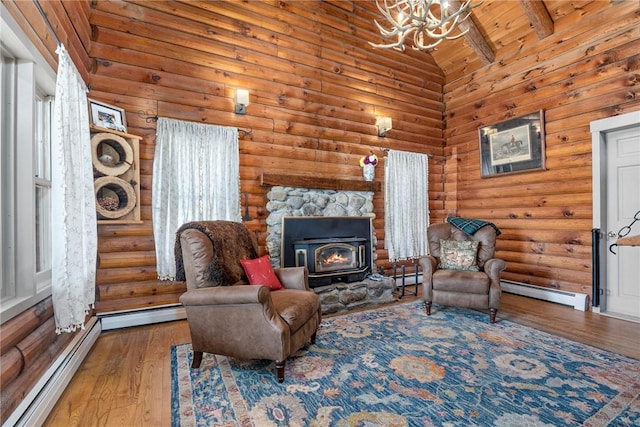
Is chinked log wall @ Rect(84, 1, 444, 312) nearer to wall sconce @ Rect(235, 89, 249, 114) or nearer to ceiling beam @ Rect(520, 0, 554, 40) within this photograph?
wall sconce @ Rect(235, 89, 249, 114)

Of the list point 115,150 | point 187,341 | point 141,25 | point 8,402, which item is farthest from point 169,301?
point 141,25

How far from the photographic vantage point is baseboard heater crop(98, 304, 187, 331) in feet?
9.80

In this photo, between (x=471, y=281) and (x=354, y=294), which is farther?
(x=354, y=294)

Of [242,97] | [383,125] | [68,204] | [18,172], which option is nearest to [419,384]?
[68,204]

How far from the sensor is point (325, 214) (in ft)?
13.7

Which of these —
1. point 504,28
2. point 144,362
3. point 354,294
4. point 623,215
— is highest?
point 504,28

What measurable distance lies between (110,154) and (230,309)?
81.9 inches

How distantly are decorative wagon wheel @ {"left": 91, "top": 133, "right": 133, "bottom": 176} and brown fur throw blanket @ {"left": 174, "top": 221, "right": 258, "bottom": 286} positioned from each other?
113 cm

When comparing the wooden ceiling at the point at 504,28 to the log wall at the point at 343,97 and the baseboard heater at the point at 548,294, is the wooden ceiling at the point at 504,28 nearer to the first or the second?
the log wall at the point at 343,97

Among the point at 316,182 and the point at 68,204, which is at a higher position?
the point at 316,182

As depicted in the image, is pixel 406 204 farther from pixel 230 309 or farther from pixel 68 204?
pixel 68 204

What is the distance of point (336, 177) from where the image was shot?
4.39 m

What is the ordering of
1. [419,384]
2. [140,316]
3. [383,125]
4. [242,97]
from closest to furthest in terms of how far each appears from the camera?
[419,384] < [140,316] < [242,97] < [383,125]

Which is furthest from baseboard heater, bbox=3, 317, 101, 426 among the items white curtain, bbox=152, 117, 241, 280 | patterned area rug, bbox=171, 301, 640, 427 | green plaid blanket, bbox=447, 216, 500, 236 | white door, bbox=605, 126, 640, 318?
white door, bbox=605, 126, 640, 318
